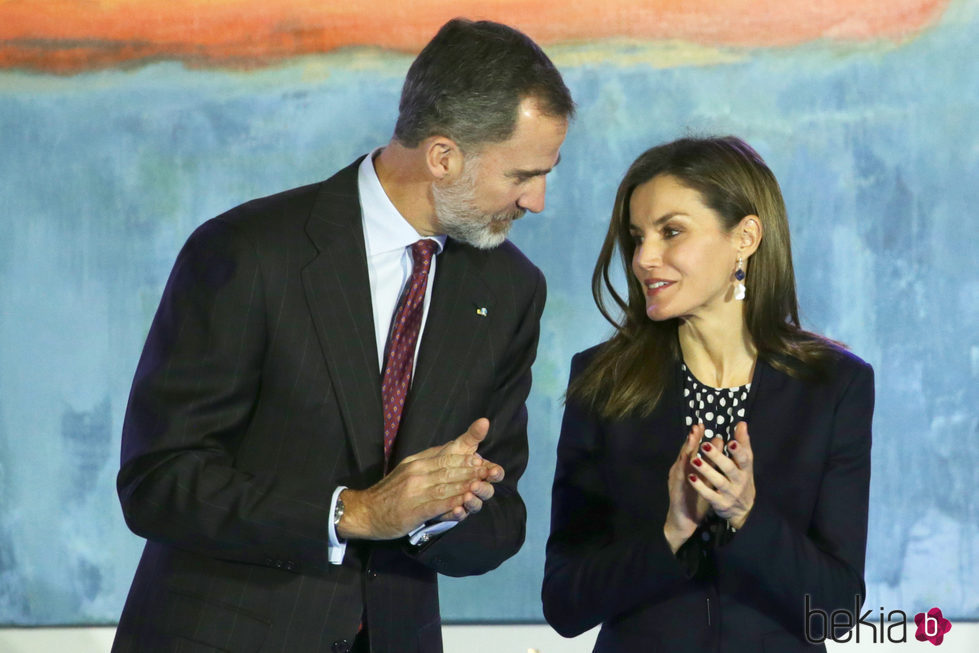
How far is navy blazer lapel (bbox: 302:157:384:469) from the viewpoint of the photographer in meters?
1.95

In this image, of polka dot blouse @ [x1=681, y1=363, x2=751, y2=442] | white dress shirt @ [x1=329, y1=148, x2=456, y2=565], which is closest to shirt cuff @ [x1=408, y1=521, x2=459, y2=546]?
white dress shirt @ [x1=329, y1=148, x2=456, y2=565]

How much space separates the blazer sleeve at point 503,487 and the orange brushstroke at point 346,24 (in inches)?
72.4

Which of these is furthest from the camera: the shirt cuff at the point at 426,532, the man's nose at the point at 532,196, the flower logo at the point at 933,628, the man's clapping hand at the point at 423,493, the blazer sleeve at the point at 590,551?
the flower logo at the point at 933,628

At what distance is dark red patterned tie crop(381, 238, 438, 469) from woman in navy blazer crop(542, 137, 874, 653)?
0.40 m

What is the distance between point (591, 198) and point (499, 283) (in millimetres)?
1734

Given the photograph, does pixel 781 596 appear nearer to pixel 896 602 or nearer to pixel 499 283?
pixel 499 283

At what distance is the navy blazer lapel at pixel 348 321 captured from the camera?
1945 millimetres

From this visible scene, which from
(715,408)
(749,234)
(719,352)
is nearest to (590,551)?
(715,408)

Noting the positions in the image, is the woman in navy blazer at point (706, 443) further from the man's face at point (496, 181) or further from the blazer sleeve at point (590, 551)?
the man's face at point (496, 181)

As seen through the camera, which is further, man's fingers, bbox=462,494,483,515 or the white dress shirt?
the white dress shirt

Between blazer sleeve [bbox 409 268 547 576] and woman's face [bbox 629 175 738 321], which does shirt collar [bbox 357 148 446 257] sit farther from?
woman's face [bbox 629 175 738 321]

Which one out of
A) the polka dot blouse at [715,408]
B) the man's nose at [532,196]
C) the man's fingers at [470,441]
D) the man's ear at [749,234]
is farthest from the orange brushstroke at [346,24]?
the man's fingers at [470,441]

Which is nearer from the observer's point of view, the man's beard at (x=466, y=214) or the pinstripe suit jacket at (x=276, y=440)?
the pinstripe suit jacket at (x=276, y=440)

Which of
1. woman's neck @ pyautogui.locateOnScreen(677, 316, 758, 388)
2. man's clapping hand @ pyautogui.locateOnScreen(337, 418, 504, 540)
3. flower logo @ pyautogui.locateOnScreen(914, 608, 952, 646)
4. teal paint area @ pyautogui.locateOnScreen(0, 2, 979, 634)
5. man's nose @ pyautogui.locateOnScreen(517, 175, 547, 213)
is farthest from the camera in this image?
teal paint area @ pyautogui.locateOnScreen(0, 2, 979, 634)
